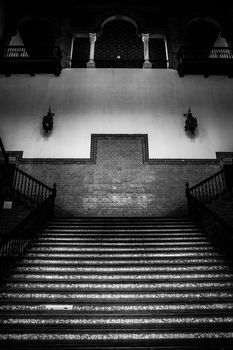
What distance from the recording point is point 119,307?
4.56 meters

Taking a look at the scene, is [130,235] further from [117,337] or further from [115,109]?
[115,109]

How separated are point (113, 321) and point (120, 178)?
626cm

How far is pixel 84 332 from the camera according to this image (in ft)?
13.1

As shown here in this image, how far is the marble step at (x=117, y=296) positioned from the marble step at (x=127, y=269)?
1.67 feet

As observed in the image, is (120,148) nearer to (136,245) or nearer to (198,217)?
(198,217)

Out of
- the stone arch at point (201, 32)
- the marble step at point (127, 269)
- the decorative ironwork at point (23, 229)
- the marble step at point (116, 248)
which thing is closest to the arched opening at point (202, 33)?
the stone arch at point (201, 32)

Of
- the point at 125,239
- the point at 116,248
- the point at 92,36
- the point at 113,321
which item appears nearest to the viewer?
the point at 113,321

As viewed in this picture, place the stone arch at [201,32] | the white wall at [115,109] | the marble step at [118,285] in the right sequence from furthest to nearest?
the stone arch at [201,32] → the white wall at [115,109] → the marble step at [118,285]

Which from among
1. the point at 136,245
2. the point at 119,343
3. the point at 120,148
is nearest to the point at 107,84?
the point at 120,148

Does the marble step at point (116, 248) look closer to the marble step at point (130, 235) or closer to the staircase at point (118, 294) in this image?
the staircase at point (118, 294)

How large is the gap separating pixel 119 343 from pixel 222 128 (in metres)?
8.98

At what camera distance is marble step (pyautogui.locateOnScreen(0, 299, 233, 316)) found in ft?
14.5

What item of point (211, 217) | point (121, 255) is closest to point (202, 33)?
point (211, 217)

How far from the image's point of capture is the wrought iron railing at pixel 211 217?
19.2 ft
